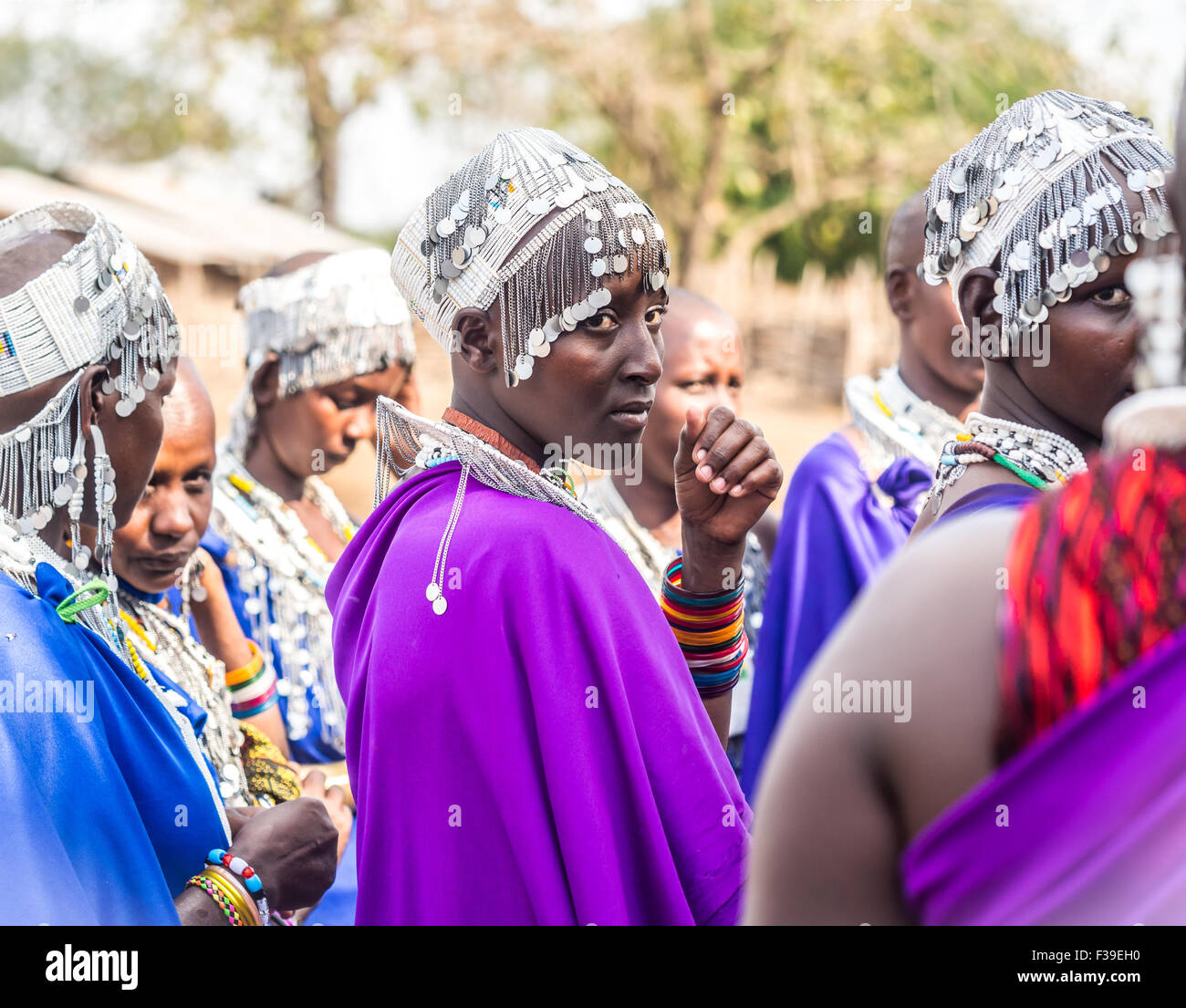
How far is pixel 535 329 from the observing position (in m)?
2.43

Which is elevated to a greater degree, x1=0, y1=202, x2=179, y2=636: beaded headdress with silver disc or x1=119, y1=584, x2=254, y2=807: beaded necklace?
x1=0, y1=202, x2=179, y2=636: beaded headdress with silver disc

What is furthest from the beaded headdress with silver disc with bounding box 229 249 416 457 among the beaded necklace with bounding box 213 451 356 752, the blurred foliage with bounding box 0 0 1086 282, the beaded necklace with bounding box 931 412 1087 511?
the blurred foliage with bounding box 0 0 1086 282

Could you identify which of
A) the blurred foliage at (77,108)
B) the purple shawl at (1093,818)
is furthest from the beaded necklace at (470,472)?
the blurred foliage at (77,108)

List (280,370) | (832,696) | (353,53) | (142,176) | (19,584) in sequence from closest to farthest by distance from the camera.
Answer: (832,696)
(19,584)
(280,370)
(353,53)
(142,176)

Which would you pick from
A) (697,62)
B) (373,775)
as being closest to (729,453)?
(373,775)

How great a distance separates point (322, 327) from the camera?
462cm

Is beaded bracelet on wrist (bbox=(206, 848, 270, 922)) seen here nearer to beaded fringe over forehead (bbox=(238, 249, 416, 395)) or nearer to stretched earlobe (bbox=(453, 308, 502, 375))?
stretched earlobe (bbox=(453, 308, 502, 375))

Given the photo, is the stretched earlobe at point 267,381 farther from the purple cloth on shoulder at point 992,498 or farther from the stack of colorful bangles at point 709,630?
the purple cloth on shoulder at point 992,498

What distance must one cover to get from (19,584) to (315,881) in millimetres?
909

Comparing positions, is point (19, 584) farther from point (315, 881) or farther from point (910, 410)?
point (910, 410)

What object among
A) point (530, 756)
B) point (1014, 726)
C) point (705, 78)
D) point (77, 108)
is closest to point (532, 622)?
point (530, 756)

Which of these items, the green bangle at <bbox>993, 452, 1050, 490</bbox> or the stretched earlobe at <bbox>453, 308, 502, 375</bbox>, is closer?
the green bangle at <bbox>993, 452, 1050, 490</bbox>

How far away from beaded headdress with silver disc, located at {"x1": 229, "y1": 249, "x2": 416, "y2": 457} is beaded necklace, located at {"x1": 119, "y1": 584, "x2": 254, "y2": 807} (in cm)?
154

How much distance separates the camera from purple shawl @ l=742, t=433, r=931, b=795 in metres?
4.09
